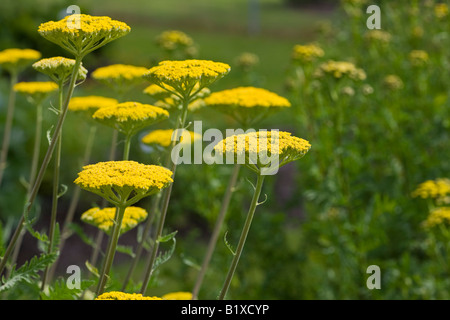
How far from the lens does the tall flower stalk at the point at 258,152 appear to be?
1244 millimetres

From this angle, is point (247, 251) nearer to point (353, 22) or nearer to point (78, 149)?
point (353, 22)

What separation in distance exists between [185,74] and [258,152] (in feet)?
0.89

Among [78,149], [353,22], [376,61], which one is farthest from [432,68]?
[78,149]

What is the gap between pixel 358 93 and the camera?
11.1 ft

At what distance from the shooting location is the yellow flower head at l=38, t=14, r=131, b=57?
1310mm

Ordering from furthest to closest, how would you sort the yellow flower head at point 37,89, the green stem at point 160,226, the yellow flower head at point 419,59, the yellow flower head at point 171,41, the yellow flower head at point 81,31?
1. the yellow flower head at point 419,59
2. the yellow flower head at point 171,41
3. the yellow flower head at point 37,89
4. the green stem at point 160,226
5. the yellow flower head at point 81,31

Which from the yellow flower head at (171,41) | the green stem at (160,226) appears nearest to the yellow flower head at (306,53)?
the yellow flower head at (171,41)

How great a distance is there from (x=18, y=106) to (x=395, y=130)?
3344 mm

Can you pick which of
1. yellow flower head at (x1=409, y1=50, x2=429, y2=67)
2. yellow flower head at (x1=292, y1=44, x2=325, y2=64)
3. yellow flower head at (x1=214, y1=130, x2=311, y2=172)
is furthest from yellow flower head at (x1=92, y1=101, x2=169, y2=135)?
yellow flower head at (x1=409, y1=50, x2=429, y2=67)

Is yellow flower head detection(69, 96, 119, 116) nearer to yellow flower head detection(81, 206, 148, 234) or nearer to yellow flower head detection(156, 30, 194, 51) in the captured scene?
yellow flower head detection(81, 206, 148, 234)

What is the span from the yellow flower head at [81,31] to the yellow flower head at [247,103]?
0.51m

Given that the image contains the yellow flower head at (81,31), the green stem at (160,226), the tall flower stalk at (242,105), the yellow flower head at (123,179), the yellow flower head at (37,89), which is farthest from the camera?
the yellow flower head at (37,89)

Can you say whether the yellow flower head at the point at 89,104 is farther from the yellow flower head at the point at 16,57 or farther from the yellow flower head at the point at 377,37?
the yellow flower head at the point at 377,37

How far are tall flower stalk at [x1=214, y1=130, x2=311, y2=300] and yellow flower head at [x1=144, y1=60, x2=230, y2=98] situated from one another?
20 cm
